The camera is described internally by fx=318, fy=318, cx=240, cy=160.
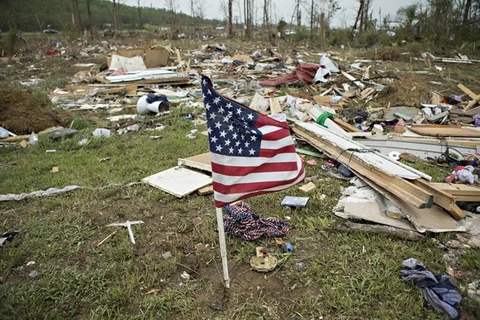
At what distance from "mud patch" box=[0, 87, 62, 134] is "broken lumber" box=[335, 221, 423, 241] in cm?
650

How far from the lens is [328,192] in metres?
4.06

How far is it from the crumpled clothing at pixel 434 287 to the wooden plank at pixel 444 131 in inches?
147

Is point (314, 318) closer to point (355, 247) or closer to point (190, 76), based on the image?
point (355, 247)

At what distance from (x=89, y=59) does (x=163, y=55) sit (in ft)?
17.2

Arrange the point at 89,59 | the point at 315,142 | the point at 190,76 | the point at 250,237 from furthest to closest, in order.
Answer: the point at 89,59 < the point at 190,76 < the point at 315,142 < the point at 250,237

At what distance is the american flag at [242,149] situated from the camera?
2.26m

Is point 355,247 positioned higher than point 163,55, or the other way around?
point 163,55

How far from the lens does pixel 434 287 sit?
2.42 metres

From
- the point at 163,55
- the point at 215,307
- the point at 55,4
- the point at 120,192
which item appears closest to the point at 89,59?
the point at 163,55

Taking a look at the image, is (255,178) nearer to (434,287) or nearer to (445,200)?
(434,287)

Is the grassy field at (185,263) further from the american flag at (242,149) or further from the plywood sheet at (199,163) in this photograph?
the american flag at (242,149)

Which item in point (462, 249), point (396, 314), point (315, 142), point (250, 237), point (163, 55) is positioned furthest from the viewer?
point (163, 55)

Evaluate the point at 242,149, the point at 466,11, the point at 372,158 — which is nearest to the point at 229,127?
the point at 242,149

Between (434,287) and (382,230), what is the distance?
0.79m
